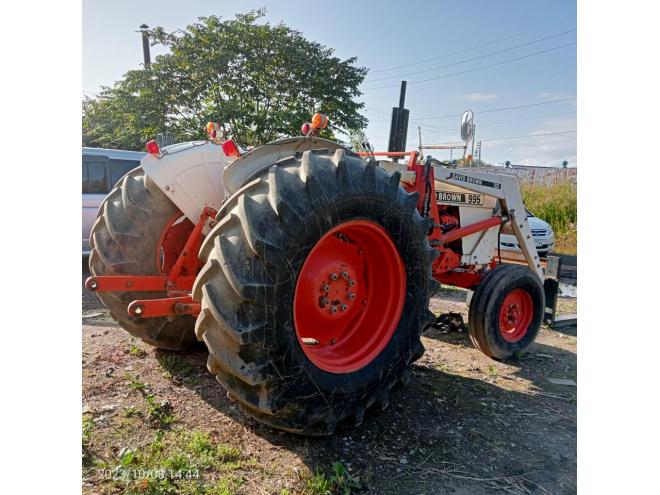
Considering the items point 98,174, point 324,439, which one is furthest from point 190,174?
point 98,174

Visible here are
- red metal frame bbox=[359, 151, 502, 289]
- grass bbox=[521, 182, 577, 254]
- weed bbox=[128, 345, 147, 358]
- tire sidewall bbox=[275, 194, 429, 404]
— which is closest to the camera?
tire sidewall bbox=[275, 194, 429, 404]

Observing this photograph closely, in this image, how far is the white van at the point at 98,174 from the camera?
4.35 m

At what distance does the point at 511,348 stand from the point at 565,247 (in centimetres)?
256

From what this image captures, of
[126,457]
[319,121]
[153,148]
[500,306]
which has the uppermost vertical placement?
[319,121]

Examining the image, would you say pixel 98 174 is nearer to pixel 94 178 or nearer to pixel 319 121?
pixel 94 178

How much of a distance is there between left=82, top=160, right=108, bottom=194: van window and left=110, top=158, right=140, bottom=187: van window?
25 centimetres

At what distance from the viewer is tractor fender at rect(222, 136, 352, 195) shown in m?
2.74

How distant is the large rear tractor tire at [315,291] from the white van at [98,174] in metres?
2.49

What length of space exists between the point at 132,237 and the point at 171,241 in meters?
0.27

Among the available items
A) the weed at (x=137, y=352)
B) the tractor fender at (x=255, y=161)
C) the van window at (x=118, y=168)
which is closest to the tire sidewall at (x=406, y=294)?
the tractor fender at (x=255, y=161)

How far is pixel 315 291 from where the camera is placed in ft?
8.57

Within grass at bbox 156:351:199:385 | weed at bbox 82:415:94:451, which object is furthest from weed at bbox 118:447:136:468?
grass at bbox 156:351:199:385

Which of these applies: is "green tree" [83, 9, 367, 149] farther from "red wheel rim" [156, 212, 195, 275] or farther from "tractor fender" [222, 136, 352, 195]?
"tractor fender" [222, 136, 352, 195]

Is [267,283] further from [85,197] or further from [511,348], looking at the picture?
[85,197]
